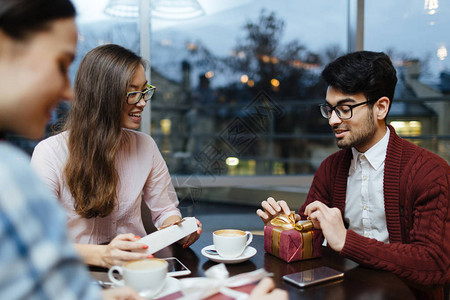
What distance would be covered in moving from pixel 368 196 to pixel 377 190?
0.05 meters

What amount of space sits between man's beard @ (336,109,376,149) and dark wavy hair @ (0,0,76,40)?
1210 mm

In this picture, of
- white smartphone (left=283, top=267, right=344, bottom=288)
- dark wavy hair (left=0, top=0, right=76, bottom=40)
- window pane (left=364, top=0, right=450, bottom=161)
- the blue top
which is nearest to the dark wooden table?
white smartphone (left=283, top=267, right=344, bottom=288)

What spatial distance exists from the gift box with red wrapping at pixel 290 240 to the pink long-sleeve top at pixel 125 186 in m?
0.54

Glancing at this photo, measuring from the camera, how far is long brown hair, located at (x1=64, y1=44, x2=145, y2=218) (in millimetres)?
1312

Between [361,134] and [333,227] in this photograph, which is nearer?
[333,227]

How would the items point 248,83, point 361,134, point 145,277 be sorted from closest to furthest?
1. point 145,277
2. point 361,134
3. point 248,83

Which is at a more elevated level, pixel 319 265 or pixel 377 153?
pixel 377 153

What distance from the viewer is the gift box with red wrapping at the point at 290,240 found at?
1071 mm

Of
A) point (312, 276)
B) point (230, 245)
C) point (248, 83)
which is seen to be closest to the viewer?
point (312, 276)

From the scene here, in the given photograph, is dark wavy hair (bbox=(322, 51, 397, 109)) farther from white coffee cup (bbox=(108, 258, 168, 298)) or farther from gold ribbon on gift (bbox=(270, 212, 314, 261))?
white coffee cup (bbox=(108, 258, 168, 298))

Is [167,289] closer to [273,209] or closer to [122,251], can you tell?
[122,251]

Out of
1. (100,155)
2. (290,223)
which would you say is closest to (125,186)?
(100,155)

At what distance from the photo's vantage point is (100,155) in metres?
1.34

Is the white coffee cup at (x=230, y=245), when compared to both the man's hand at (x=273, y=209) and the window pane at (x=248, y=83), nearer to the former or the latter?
the man's hand at (x=273, y=209)
